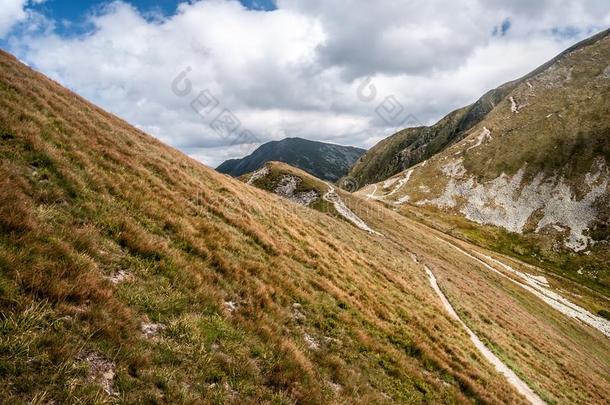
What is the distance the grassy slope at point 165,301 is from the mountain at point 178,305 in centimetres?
4

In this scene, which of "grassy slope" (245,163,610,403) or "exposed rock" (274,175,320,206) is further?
"exposed rock" (274,175,320,206)

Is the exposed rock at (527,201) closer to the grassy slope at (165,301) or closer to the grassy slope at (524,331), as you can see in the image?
the grassy slope at (524,331)

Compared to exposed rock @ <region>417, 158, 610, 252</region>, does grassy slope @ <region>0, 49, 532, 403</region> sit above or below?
below

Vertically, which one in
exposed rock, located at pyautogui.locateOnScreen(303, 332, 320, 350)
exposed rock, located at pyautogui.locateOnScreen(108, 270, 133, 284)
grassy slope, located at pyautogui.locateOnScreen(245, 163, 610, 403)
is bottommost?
grassy slope, located at pyautogui.locateOnScreen(245, 163, 610, 403)

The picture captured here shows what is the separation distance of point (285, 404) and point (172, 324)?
333 centimetres

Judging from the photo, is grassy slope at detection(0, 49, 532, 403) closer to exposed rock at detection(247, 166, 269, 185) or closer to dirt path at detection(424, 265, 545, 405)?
dirt path at detection(424, 265, 545, 405)

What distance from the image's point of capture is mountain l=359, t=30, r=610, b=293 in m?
114

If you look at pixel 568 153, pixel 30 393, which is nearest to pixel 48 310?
pixel 30 393

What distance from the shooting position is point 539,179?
13788 cm

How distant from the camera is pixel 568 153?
140m

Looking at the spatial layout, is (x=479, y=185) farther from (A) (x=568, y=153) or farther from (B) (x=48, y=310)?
(B) (x=48, y=310)

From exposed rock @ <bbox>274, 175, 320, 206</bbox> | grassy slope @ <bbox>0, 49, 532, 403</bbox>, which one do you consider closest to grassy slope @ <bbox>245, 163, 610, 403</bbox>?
grassy slope @ <bbox>0, 49, 532, 403</bbox>

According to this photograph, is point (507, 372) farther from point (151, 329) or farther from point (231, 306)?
point (151, 329)

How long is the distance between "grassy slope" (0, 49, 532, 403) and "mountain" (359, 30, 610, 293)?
111 metres
